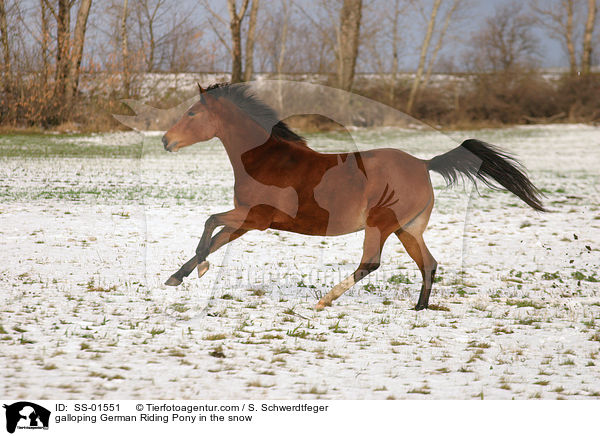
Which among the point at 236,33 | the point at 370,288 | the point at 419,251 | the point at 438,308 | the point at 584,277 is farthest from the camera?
the point at 236,33

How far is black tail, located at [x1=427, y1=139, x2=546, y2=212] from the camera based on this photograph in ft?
16.5

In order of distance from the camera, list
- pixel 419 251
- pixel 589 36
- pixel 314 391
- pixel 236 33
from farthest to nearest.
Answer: pixel 589 36, pixel 236 33, pixel 419 251, pixel 314 391

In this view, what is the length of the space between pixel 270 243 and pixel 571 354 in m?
4.43

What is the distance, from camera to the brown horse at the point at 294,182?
4633mm

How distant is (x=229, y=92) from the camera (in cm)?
474

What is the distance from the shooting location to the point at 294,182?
4676 millimetres

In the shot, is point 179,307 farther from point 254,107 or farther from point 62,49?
point 62,49

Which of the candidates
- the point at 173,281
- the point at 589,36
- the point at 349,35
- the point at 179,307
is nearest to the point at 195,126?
the point at 173,281

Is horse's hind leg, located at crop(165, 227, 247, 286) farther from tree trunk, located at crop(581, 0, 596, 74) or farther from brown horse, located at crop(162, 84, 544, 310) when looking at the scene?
tree trunk, located at crop(581, 0, 596, 74)

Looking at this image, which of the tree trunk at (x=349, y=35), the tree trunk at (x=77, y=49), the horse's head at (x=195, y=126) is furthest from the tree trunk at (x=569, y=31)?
the horse's head at (x=195, y=126)

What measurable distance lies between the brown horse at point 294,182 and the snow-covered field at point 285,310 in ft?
1.64

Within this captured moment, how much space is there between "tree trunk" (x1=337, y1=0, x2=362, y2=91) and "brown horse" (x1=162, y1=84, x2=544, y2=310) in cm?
1764
